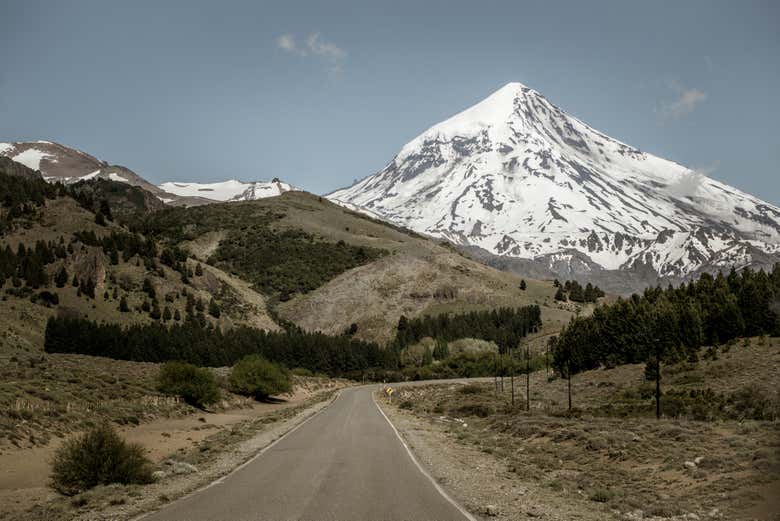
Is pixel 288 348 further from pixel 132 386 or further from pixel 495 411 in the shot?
pixel 495 411

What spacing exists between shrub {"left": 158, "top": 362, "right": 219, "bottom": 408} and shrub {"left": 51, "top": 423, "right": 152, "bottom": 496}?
32.1 metres

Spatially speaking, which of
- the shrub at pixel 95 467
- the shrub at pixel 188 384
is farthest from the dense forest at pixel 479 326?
the shrub at pixel 95 467

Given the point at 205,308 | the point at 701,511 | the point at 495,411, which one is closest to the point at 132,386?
the point at 495,411

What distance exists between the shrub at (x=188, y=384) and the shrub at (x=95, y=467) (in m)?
32.1

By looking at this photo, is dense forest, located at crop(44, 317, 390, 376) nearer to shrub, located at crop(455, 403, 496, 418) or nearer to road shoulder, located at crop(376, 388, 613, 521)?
shrub, located at crop(455, 403, 496, 418)

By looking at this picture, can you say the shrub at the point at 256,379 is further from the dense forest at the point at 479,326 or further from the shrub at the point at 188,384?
the dense forest at the point at 479,326

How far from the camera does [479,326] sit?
156125 millimetres

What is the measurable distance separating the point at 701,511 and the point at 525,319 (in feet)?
493

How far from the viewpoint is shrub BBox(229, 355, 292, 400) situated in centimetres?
6719

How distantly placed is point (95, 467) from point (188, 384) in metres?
33.5

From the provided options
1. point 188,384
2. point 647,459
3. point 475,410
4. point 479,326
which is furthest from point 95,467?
point 479,326

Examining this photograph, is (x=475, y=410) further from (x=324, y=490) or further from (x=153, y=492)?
(x=153, y=492)

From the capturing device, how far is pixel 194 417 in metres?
46.2

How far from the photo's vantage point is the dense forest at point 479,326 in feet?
497
